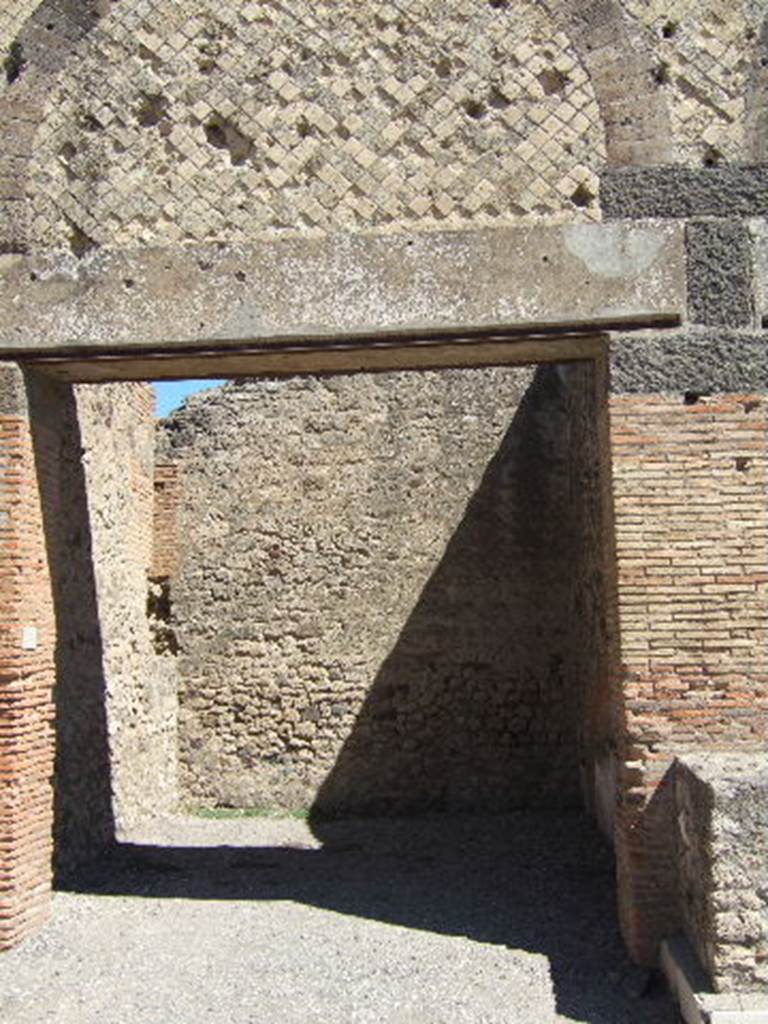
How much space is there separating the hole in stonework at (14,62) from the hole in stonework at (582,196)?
3048 mm

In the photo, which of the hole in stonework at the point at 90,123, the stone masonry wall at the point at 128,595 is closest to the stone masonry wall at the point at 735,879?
the hole in stonework at the point at 90,123

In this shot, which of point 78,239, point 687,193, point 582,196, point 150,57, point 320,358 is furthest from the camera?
point 150,57

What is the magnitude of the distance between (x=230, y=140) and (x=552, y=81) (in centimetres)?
172

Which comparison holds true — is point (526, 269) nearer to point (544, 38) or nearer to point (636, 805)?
point (544, 38)

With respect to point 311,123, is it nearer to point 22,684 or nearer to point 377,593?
point 22,684

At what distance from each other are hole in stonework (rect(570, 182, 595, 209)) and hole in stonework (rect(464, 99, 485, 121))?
0.65m

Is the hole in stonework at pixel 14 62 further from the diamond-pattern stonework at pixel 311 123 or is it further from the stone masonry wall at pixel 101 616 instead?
the stone masonry wall at pixel 101 616

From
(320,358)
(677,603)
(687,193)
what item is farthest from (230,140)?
(677,603)

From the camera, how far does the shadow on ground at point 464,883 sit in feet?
16.2

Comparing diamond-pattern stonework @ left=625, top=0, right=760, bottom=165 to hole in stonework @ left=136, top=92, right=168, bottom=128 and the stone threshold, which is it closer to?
hole in stonework @ left=136, top=92, right=168, bottom=128

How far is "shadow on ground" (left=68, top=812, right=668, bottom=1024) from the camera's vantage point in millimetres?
4934

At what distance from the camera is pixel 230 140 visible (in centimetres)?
584

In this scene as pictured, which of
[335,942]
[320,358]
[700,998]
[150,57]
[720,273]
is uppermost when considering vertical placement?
[150,57]

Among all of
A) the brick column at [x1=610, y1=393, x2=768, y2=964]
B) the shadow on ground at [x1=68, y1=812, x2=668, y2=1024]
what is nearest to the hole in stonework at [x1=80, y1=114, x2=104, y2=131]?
the brick column at [x1=610, y1=393, x2=768, y2=964]
